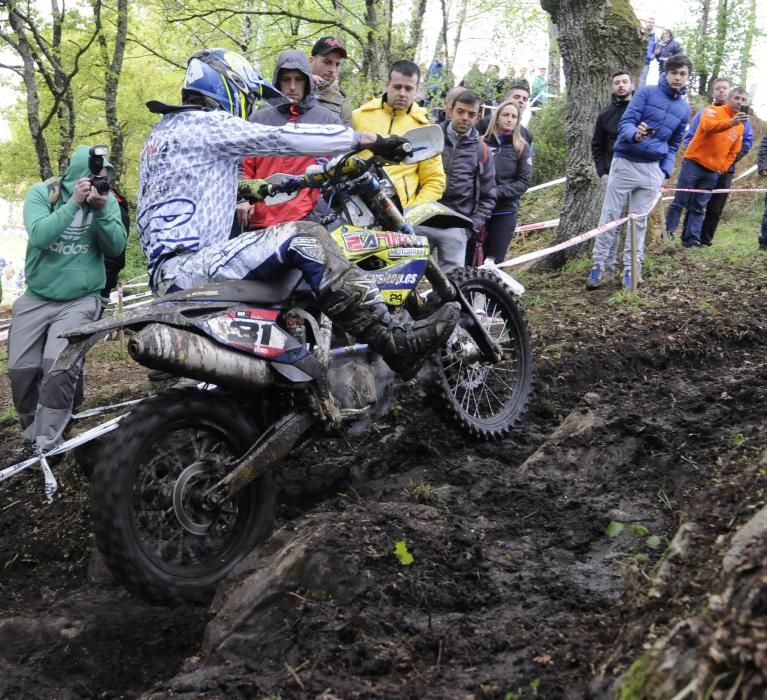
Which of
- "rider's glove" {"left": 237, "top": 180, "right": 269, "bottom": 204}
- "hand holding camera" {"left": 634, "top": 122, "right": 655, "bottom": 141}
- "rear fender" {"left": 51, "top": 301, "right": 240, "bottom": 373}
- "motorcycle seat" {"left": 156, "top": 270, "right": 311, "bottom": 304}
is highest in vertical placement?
"hand holding camera" {"left": 634, "top": 122, "right": 655, "bottom": 141}

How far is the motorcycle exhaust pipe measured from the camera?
10.7 ft

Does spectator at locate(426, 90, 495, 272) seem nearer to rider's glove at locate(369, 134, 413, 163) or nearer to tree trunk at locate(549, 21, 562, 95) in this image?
rider's glove at locate(369, 134, 413, 163)

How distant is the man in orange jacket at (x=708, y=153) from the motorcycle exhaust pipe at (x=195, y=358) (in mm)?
9160

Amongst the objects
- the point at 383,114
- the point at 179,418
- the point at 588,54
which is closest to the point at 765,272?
the point at 588,54

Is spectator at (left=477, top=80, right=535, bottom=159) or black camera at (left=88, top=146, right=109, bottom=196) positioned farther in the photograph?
spectator at (left=477, top=80, right=535, bottom=159)

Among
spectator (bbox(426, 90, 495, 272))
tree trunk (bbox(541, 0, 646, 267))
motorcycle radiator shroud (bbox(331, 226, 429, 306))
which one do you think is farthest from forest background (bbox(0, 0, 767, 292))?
motorcycle radiator shroud (bbox(331, 226, 429, 306))

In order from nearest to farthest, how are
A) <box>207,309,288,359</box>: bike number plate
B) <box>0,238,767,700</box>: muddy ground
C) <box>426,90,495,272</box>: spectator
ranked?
<box>0,238,767,700</box>: muddy ground → <box>207,309,288,359</box>: bike number plate → <box>426,90,495,272</box>: spectator

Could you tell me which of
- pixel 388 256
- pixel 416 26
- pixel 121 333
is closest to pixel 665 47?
pixel 416 26

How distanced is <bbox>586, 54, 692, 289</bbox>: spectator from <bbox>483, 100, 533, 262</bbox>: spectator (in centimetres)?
101

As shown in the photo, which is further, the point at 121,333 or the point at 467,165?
the point at 121,333

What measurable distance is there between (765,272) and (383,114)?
16.6ft

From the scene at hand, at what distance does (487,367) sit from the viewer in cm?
528

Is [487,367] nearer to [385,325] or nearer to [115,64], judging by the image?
[385,325]

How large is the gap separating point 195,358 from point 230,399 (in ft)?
1.00
